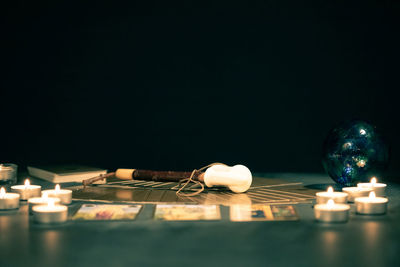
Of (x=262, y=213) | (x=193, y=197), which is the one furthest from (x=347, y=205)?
(x=193, y=197)

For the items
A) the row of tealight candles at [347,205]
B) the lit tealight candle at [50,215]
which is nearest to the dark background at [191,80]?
the row of tealight candles at [347,205]

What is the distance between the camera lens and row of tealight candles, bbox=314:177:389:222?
180cm

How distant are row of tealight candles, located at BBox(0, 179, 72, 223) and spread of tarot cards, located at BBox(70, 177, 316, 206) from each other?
5.4 inches

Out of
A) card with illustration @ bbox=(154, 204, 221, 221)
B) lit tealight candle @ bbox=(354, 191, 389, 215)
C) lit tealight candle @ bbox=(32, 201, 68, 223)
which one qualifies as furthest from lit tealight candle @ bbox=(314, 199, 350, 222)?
lit tealight candle @ bbox=(32, 201, 68, 223)

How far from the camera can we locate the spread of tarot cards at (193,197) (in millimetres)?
2184

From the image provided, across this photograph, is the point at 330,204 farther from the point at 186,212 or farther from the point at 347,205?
the point at 186,212

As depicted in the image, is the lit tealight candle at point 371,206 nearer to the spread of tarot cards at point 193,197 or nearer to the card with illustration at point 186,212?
the spread of tarot cards at point 193,197

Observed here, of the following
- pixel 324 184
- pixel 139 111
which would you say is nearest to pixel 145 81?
pixel 139 111

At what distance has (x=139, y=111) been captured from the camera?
12.5 ft

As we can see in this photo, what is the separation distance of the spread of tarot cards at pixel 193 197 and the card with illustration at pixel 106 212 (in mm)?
148

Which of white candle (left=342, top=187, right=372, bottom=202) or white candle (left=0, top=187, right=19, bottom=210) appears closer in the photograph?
white candle (left=0, top=187, right=19, bottom=210)

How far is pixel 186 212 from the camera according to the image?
6.35ft

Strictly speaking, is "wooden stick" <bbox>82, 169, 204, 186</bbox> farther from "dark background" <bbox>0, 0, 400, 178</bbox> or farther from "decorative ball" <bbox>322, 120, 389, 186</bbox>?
"dark background" <bbox>0, 0, 400, 178</bbox>

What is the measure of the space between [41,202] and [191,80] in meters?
2.01
